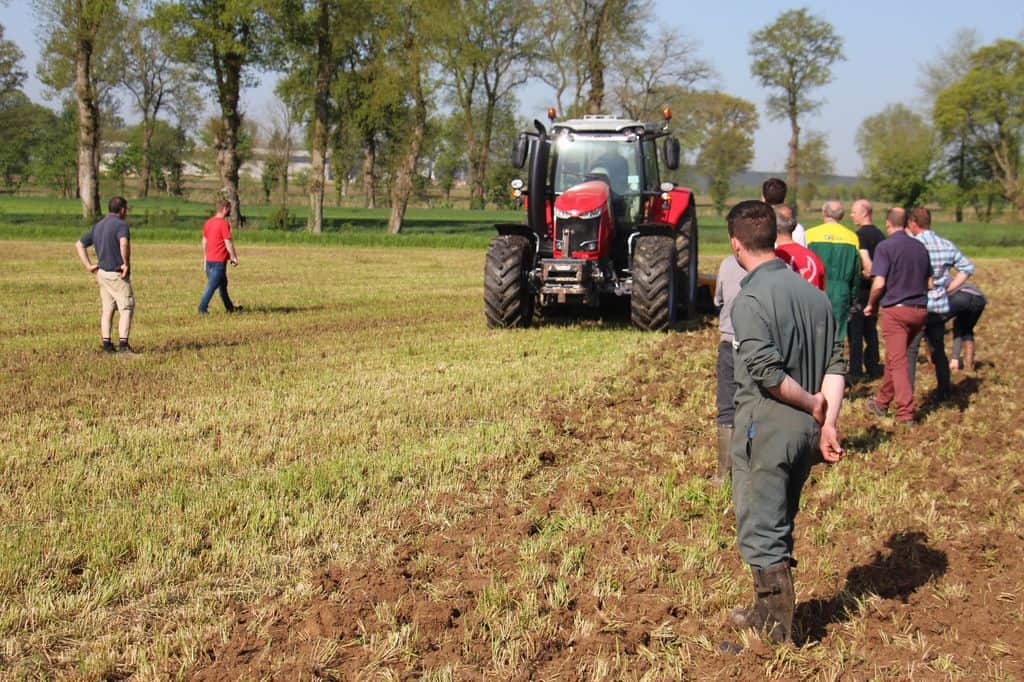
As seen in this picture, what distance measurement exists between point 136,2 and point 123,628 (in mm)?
32430

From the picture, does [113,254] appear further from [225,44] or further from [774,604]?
[225,44]

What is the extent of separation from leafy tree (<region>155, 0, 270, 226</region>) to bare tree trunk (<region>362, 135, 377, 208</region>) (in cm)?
2452

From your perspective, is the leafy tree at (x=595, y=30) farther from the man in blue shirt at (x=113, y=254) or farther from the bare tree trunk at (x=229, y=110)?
the man in blue shirt at (x=113, y=254)

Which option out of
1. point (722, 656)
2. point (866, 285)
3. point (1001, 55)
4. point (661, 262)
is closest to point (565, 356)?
point (661, 262)

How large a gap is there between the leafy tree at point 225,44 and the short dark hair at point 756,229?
30.5m

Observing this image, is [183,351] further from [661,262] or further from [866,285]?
[866,285]

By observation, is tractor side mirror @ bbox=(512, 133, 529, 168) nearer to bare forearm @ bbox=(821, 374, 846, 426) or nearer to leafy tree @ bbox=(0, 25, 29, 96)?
bare forearm @ bbox=(821, 374, 846, 426)

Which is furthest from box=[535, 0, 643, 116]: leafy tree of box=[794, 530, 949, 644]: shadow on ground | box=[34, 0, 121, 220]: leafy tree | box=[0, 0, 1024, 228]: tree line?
box=[794, 530, 949, 644]: shadow on ground

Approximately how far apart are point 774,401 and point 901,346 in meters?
4.55

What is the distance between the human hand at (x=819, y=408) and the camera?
3459mm

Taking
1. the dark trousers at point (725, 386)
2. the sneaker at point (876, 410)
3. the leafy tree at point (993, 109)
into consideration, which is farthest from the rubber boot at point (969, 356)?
the leafy tree at point (993, 109)

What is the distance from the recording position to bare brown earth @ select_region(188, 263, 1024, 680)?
3.58 meters

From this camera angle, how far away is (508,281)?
11.4 metres

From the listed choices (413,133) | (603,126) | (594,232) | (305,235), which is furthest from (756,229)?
(413,133)
